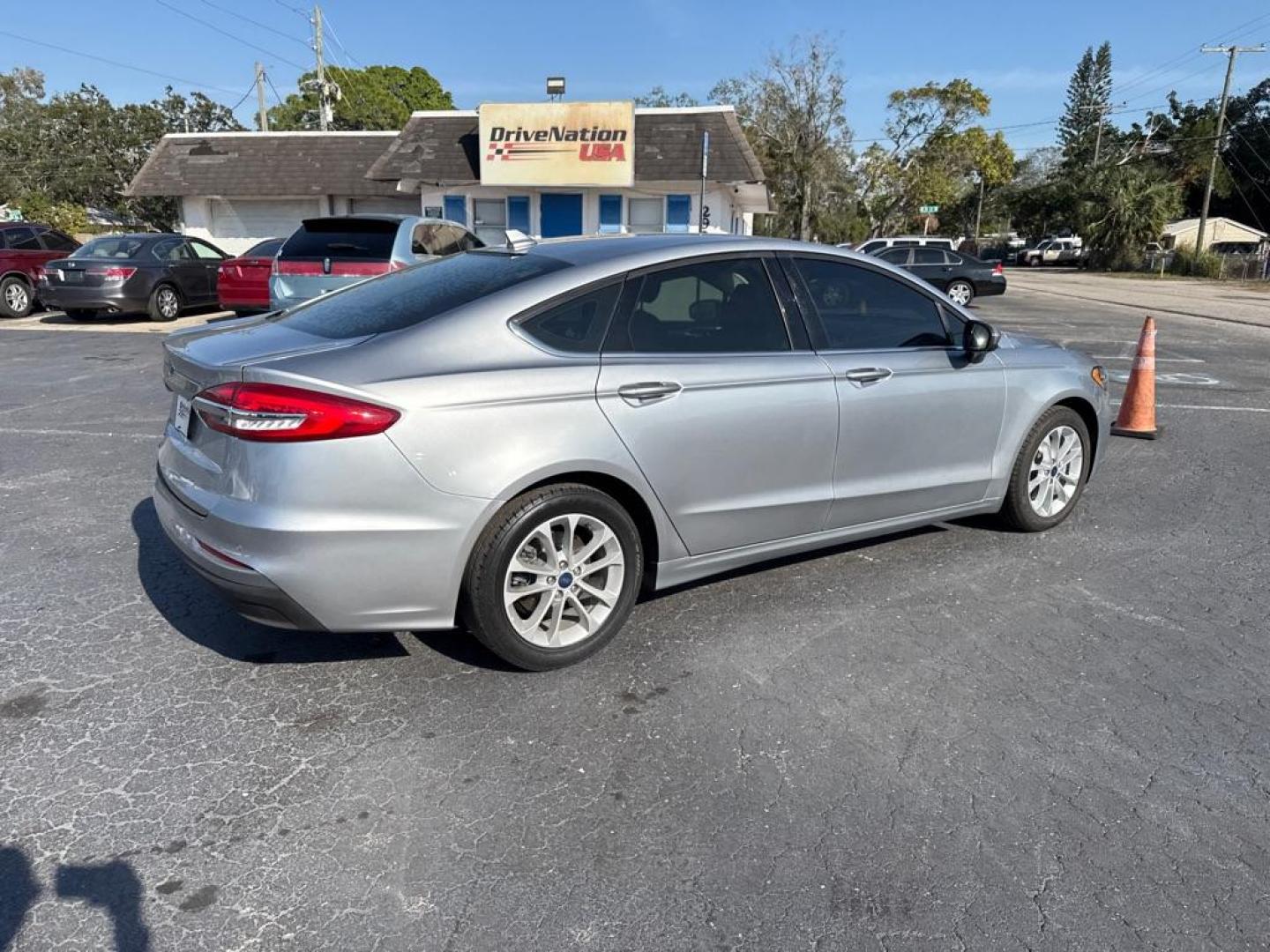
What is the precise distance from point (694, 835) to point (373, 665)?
5.09 ft

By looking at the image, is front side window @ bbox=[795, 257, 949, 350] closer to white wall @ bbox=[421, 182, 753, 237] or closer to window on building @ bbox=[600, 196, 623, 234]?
white wall @ bbox=[421, 182, 753, 237]

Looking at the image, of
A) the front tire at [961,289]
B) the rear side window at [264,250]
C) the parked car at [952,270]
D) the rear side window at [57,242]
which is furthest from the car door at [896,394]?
the front tire at [961,289]

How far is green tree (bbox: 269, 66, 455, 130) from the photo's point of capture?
56447mm

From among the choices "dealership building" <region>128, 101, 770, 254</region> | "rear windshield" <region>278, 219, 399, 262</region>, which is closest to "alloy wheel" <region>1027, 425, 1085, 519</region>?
"rear windshield" <region>278, 219, 399, 262</region>

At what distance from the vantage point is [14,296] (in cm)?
1620

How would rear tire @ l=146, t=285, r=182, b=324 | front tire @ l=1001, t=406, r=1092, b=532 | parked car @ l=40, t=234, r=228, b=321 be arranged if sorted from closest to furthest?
front tire @ l=1001, t=406, r=1092, b=532, parked car @ l=40, t=234, r=228, b=321, rear tire @ l=146, t=285, r=182, b=324

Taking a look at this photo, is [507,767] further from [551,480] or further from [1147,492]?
[1147,492]

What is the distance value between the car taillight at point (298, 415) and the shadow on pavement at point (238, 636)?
74cm

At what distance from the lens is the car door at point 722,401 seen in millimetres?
3500

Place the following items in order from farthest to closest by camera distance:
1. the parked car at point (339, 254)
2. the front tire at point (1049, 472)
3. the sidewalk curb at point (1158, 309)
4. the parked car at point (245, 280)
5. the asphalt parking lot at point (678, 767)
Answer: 1. the sidewalk curb at point (1158, 309)
2. the parked car at point (245, 280)
3. the parked car at point (339, 254)
4. the front tire at point (1049, 472)
5. the asphalt parking lot at point (678, 767)

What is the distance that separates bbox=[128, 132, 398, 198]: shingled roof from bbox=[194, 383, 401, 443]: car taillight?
24.5m

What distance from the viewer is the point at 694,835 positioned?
2.58m

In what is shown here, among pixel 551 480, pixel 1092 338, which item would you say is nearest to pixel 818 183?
pixel 1092 338

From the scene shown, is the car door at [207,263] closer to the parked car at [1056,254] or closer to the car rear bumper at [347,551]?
the car rear bumper at [347,551]
